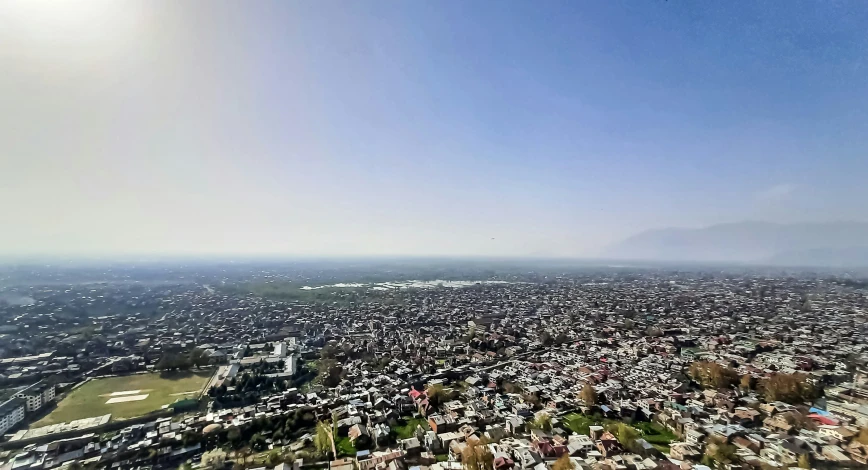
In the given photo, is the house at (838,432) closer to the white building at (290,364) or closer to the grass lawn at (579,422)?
the grass lawn at (579,422)

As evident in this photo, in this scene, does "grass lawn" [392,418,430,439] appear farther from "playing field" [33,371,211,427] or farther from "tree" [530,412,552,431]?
"playing field" [33,371,211,427]

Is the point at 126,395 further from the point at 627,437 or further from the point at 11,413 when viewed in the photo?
the point at 627,437

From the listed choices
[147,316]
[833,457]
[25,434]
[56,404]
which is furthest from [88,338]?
[833,457]

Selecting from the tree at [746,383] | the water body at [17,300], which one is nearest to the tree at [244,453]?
the tree at [746,383]

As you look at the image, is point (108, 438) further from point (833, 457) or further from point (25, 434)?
point (833, 457)

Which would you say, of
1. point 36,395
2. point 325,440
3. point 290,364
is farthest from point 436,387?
point 36,395

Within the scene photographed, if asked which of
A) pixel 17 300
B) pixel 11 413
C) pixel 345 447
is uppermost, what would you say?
pixel 17 300

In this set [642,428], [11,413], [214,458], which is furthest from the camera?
[11,413]
